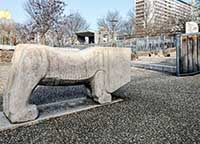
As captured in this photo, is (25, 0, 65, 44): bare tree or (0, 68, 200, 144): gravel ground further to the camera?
(25, 0, 65, 44): bare tree

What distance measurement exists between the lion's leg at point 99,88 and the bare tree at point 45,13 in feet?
48.1

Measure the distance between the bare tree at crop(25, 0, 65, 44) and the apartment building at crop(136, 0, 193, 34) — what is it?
39.6 ft

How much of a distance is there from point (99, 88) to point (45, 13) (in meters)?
16.3

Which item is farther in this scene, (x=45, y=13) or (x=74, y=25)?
(x=74, y=25)

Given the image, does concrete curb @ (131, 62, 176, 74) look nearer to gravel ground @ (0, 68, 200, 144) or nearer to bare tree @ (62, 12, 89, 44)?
gravel ground @ (0, 68, 200, 144)

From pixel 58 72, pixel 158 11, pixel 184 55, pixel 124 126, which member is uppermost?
pixel 158 11

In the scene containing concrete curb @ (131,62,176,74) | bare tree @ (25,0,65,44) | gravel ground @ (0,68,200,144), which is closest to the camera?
gravel ground @ (0,68,200,144)

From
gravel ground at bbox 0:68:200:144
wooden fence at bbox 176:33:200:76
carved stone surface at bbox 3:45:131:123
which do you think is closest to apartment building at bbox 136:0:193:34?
wooden fence at bbox 176:33:200:76

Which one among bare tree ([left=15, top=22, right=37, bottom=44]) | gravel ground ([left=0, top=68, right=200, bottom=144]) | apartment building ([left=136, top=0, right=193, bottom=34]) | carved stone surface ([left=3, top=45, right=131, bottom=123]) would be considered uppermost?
apartment building ([left=136, top=0, right=193, bottom=34])

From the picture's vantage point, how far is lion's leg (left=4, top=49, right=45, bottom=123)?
305 cm

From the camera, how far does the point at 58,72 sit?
339cm

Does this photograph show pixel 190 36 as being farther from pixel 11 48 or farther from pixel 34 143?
pixel 11 48

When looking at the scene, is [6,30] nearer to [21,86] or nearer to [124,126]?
[21,86]

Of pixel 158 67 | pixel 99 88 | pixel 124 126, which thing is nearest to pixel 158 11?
pixel 158 67
